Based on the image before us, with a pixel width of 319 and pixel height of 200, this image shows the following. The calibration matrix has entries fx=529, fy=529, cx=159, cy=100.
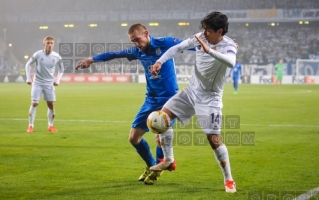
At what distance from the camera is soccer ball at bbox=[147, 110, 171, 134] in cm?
642

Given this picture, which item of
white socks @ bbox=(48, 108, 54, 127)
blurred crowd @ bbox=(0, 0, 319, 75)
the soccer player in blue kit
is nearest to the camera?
the soccer player in blue kit

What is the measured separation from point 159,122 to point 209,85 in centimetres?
75

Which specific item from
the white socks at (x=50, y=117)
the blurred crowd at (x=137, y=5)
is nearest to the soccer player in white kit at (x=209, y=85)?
the white socks at (x=50, y=117)

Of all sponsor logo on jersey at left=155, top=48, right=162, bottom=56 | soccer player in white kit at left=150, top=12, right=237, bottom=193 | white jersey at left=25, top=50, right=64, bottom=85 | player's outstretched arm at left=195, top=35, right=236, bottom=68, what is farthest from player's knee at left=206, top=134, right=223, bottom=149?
white jersey at left=25, top=50, right=64, bottom=85

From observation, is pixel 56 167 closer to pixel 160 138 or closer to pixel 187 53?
pixel 160 138

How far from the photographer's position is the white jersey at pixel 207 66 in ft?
20.2

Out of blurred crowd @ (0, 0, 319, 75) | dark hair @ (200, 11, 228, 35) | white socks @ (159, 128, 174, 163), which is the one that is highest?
blurred crowd @ (0, 0, 319, 75)

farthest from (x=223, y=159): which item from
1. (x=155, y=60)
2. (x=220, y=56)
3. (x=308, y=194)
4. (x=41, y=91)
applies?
(x=41, y=91)

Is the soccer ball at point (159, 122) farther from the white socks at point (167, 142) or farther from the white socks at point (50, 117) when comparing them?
the white socks at point (50, 117)

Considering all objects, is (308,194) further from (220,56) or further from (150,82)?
(150,82)

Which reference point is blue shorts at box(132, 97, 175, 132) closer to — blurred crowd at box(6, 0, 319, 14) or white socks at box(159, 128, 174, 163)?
white socks at box(159, 128, 174, 163)

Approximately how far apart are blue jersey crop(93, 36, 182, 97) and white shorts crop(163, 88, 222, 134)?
0.54 metres

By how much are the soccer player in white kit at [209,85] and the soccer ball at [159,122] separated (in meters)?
0.12

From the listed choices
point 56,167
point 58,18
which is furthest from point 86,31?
point 56,167
